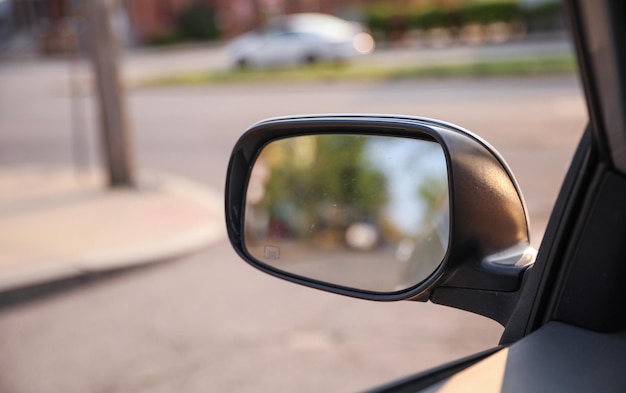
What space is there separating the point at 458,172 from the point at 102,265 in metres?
5.36

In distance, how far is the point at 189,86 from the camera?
22.7 meters

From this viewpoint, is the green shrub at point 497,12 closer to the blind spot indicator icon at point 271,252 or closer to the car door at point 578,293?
the blind spot indicator icon at point 271,252

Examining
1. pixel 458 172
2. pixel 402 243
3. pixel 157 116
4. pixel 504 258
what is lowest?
pixel 157 116

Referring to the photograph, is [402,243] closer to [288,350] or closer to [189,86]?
[288,350]

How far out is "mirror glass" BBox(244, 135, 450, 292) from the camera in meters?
1.93

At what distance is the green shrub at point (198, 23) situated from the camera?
44.8m

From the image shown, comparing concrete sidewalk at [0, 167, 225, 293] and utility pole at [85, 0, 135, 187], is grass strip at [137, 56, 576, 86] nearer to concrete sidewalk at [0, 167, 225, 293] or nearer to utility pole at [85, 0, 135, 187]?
concrete sidewalk at [0, 167, 225, 293]

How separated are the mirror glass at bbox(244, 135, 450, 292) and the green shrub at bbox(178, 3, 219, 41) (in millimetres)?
41715

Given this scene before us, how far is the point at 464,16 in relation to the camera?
3234cm

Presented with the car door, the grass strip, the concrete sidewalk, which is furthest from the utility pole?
the grass strip

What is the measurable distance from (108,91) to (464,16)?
2510 centimetres

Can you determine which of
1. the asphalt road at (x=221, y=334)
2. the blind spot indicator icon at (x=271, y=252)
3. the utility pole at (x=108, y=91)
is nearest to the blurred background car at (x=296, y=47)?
the utility pole at (x=108, y=91)

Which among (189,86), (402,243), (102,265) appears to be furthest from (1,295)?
(189,86)

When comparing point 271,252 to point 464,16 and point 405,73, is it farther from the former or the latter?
point 464,16
